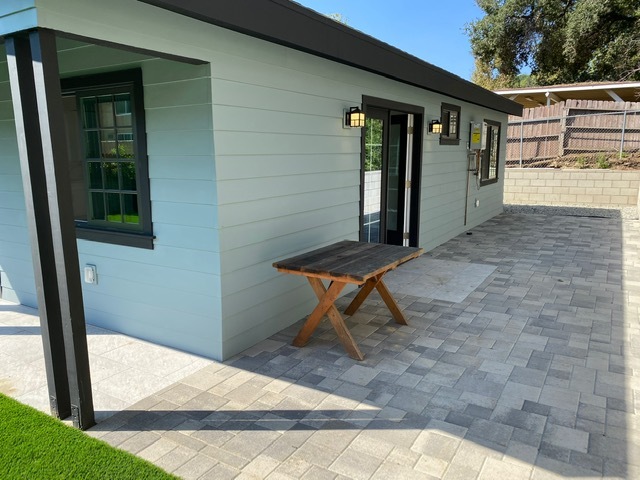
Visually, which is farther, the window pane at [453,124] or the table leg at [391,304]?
the window pane at [453,124]

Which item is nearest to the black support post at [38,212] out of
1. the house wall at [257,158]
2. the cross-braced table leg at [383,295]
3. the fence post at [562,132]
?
the house wall at [257,158]

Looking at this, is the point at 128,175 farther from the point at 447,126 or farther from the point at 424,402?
the point at 447,126

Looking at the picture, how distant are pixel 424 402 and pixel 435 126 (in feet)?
14.3

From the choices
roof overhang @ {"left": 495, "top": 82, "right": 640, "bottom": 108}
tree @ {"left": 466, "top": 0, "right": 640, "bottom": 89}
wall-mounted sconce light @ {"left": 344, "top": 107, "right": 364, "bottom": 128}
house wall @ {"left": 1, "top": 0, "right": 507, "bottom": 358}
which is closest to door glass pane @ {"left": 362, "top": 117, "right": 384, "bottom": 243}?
house wall @ {"left": 1, "top": 0, "right": 507, "bottom": 358}

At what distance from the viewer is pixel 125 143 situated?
330 centimetres

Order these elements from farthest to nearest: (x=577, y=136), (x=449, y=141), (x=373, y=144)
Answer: (x=577, y=136), (x=449, y=141), (x=373, y=144)

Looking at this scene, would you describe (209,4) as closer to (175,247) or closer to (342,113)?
(175,247)

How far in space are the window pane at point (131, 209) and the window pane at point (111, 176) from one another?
119 mm

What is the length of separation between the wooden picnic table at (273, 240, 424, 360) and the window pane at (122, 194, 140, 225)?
1.06 meters

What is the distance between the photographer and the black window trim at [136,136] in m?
3.12

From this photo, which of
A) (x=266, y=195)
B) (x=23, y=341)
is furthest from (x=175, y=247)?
(x=23, y=341)

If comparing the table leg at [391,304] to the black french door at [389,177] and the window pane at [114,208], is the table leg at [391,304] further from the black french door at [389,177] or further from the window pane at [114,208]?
the window pane at [114,208]

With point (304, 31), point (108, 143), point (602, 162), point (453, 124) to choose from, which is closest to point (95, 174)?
point (108, 143)

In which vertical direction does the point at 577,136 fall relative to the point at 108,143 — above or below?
above
